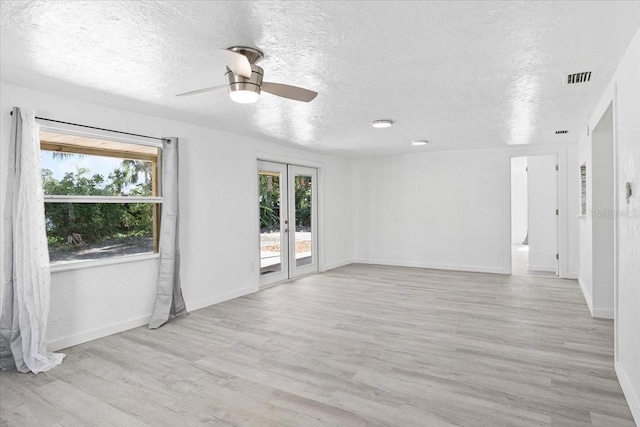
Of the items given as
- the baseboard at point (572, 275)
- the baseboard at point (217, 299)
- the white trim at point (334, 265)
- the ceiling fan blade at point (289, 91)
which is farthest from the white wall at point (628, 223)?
the white trim at point (334, 265)

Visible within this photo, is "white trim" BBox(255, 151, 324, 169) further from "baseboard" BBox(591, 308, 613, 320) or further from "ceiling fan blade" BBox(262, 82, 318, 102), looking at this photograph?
"baseboard" BBox(591, 308, 613, 320)

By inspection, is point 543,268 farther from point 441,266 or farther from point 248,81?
point 248,81

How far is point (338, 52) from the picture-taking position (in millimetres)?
2400

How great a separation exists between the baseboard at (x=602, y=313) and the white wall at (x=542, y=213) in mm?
3015

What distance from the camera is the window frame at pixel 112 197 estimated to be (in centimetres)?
335

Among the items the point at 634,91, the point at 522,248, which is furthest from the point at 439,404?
the point at 522,248

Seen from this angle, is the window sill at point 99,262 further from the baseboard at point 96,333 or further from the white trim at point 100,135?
the white trim at point 100,135

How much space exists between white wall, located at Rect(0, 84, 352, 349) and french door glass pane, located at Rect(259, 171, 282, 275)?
0.35 meters

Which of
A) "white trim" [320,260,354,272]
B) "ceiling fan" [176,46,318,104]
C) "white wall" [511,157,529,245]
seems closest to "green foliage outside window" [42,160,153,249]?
"ceiling fan" [176,46,318,104]

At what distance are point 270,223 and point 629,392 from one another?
15.3ft

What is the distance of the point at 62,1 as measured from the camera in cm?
179

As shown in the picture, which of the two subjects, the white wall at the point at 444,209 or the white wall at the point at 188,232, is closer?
the white wall at the point at 188,232

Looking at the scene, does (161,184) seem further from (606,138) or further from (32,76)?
(606,138)

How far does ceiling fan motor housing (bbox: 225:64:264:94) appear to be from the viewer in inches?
89.1
